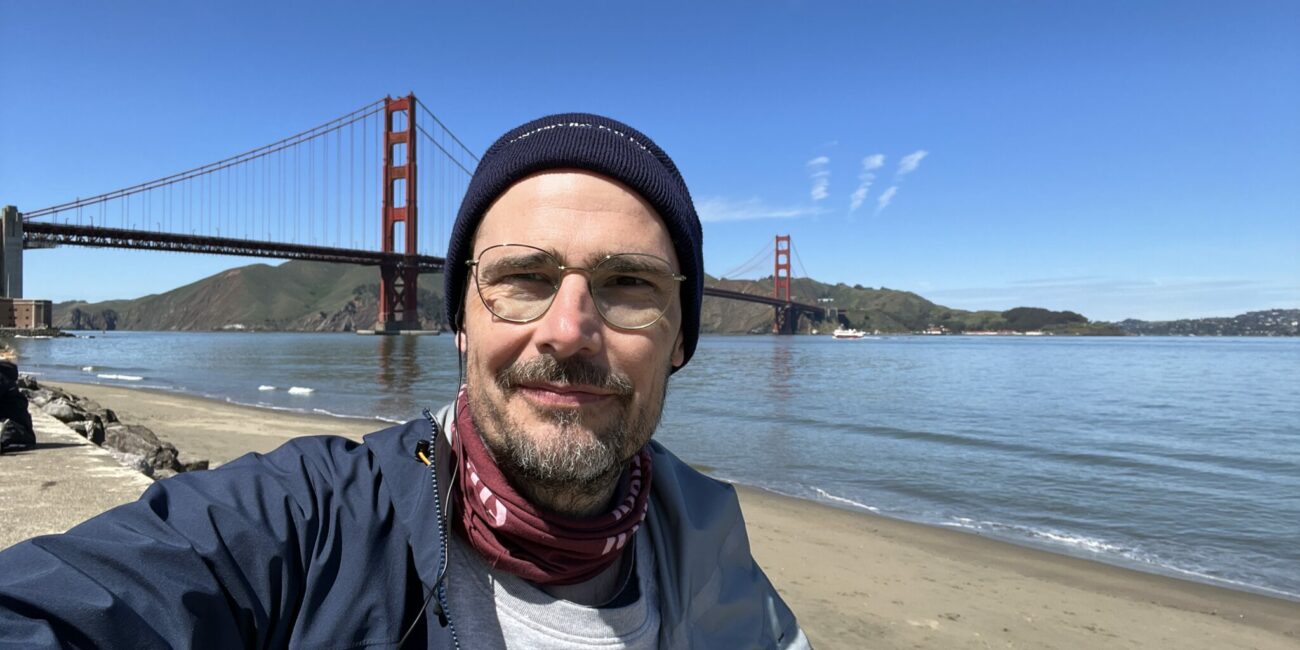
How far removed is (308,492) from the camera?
2.56 ft

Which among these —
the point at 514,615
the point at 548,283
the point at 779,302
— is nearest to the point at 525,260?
the point at 548,283

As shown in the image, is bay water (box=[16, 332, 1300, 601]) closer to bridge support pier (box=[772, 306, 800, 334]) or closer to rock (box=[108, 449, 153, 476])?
rock (box=[108, 449, 153, 476])

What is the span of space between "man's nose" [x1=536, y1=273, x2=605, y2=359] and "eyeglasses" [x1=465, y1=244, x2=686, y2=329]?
0.01 metres

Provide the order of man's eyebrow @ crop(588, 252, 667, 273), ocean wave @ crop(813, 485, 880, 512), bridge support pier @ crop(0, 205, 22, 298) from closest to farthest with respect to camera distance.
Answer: man's eyebrow @ crop(588, 252, 667, 273)
ocean wave @ crop(813, 485, 880, 512)
bridge support pier @ crop(0, 205, 22, 298)

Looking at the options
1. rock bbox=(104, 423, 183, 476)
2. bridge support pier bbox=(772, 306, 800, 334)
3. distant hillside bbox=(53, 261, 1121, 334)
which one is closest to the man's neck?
rock bbox=(104, 423, 183, 476)

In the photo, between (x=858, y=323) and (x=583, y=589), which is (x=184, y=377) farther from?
(x=858, y=323)

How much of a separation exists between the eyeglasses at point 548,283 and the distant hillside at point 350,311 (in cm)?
7916

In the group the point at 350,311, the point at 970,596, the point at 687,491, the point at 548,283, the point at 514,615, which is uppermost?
the point at 350,311

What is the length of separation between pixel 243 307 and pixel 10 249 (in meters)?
148

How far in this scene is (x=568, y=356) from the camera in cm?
96

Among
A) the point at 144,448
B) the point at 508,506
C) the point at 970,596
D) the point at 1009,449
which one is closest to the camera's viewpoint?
the point at 508,506

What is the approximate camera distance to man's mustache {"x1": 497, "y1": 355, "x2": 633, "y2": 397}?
95 centimetres

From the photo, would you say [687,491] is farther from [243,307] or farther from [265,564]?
[243,307]

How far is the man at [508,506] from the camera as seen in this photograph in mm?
651
